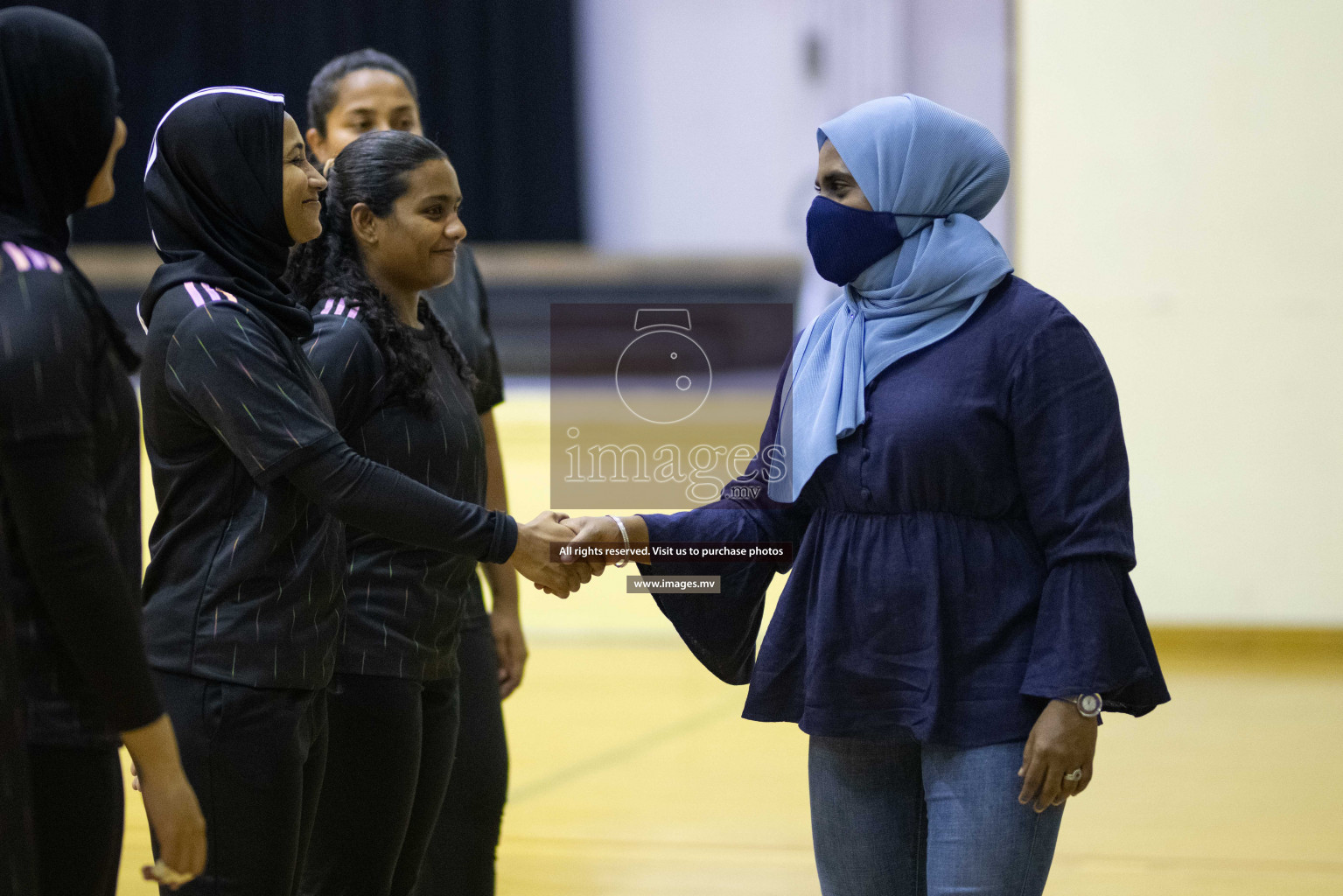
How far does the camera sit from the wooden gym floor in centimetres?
275

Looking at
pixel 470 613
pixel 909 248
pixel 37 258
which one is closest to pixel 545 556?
pixel 470 613

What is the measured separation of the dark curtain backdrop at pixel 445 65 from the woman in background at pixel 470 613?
9.99ft

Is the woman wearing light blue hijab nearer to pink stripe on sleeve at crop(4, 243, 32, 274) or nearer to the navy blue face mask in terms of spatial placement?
the navy blue face mask

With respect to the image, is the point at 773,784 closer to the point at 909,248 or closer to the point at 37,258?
the point at 909,248

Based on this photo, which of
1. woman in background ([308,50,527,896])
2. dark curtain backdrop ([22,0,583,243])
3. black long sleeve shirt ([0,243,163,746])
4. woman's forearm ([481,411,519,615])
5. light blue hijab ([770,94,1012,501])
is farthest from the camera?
dark curtain backdrop ([22,0,583,243])

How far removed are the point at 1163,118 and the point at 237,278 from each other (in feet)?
13.3

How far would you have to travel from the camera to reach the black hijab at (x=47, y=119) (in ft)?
3.54

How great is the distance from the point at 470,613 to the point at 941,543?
849 millimetres

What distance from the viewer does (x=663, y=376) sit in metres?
1.73

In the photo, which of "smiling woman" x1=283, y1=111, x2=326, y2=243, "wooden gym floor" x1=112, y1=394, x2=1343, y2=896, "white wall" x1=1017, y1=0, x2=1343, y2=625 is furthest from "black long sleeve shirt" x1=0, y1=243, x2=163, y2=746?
"white wall" x1=1017, y1=0, x2=1343, y2=625

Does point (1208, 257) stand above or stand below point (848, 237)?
below

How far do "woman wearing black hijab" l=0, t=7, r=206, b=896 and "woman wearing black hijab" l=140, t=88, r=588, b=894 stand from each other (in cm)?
20

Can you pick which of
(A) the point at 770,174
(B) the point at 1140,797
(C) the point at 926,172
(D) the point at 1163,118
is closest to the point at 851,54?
(A) the point at 770,174

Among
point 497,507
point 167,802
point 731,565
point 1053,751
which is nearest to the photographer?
point 167,802
